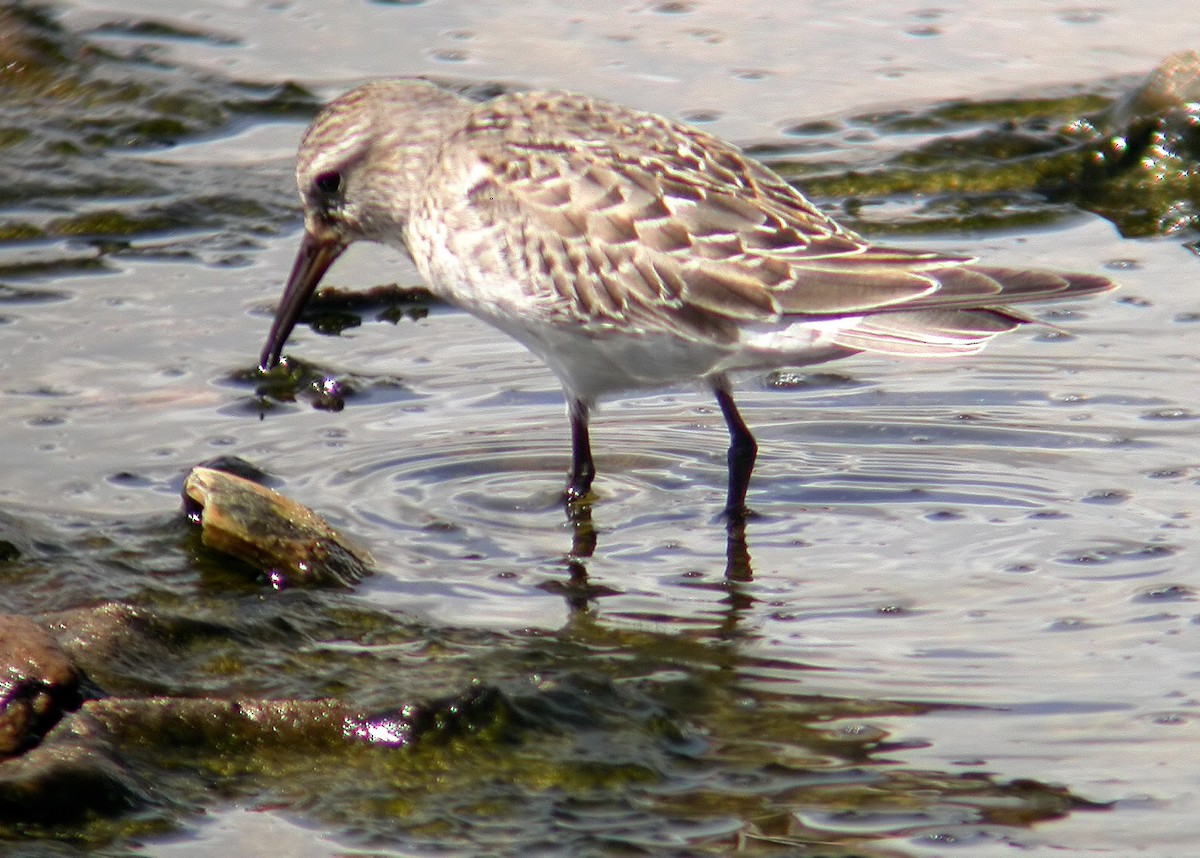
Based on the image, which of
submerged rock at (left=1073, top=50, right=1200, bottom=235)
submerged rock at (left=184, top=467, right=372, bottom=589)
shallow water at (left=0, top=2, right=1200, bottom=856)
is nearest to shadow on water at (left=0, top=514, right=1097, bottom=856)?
shallow water at (left=0, top=2, right=1200, bottom=856)

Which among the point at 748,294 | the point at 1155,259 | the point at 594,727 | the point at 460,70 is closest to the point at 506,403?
the point at 748,294

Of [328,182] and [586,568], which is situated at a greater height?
[328,182]

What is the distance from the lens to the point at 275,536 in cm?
595

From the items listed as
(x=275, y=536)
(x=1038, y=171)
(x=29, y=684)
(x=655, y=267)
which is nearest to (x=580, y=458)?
(x=655, y=267)

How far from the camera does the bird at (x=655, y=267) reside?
19.5 feet

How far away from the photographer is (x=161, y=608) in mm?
5746

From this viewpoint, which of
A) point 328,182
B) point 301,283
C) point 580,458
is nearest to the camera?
point 580,458

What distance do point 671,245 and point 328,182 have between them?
1.65 metres

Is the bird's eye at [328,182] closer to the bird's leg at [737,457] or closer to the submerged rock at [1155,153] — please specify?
the bird's leg at [737,457]

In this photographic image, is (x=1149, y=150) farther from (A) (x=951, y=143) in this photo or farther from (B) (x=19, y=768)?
(B) (x=19, y=768)

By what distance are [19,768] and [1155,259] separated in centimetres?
618

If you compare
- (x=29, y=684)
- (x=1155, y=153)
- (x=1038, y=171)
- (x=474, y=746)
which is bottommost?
(x=474, y=746)

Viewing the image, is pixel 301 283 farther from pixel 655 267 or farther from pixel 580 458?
pixel 655 267

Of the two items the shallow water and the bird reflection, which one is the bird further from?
the shallow water
